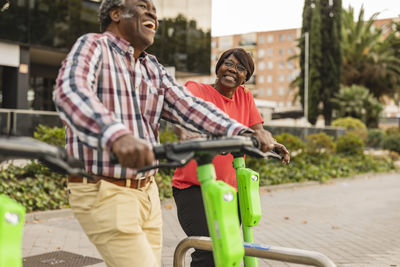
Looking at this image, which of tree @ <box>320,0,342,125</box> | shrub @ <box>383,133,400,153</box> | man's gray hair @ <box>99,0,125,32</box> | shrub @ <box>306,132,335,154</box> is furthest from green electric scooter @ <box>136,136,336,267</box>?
tree @ <box>320,0,342,125</box>

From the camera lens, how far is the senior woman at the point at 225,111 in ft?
11.3

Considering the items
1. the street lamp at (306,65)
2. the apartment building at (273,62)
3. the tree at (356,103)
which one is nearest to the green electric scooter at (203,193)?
the tree at (356,103)

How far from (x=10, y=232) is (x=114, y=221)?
1.98ft

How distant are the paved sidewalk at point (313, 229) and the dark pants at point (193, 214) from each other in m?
2.56

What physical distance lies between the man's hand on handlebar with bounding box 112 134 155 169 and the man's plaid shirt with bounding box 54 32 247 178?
51 millimetres

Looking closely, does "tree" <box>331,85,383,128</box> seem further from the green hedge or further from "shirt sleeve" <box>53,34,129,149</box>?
"shirt sleeve" <box>53,34,129,149</box>

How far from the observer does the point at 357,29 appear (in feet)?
155

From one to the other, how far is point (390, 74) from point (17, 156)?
4928 cm

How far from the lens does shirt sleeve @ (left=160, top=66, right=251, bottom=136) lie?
2.43 metres

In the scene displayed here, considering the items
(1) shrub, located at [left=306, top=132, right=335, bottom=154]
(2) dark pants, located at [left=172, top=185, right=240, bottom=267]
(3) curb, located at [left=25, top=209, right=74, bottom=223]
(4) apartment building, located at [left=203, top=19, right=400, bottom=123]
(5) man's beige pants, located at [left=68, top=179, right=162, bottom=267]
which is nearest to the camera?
(5) man's beige pants, located at [left=68, top=179, right=162, bottom=267]

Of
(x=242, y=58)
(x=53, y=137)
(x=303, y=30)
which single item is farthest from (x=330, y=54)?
(x=242, y=58)

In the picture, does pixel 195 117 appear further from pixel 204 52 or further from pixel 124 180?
pixel 204 52

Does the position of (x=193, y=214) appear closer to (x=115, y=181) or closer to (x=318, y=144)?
(x=115, y=181)

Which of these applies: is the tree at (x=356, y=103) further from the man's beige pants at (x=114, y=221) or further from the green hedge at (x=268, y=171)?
the man's beige pants at (x=114, y=221)
